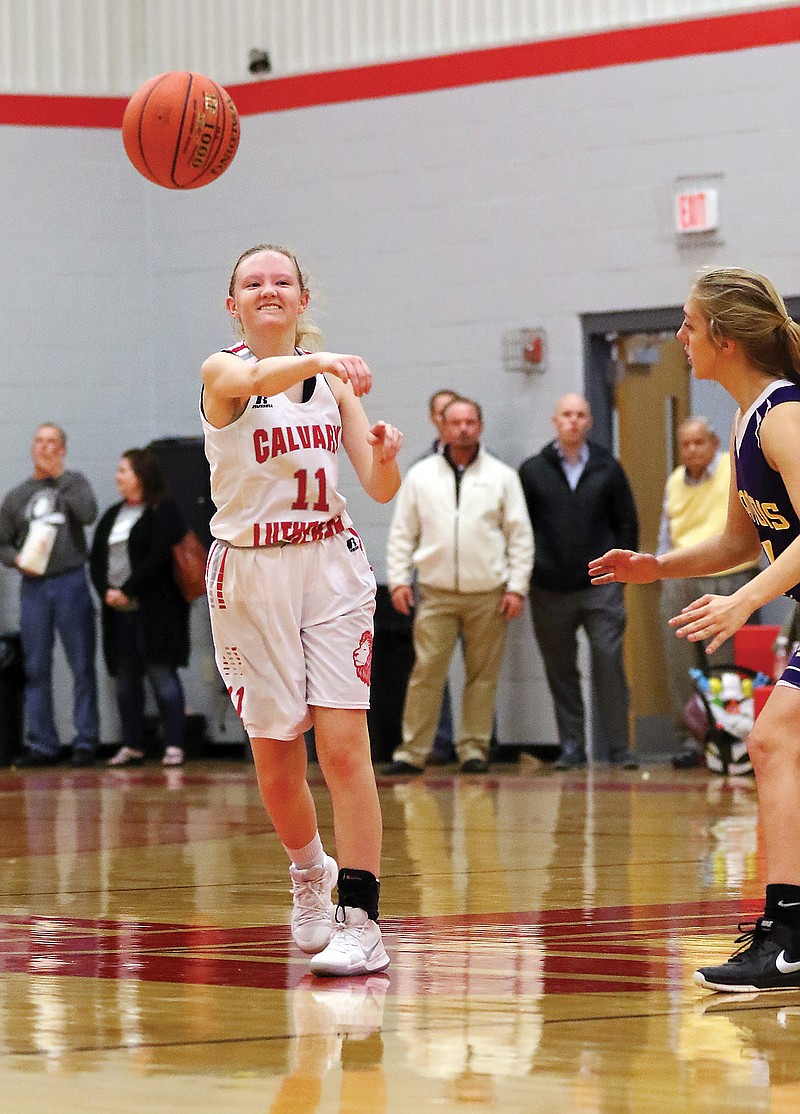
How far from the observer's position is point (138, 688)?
38.3ft

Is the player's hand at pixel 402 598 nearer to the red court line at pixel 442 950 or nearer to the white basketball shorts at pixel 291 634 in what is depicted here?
the red court line at pixel 442 950

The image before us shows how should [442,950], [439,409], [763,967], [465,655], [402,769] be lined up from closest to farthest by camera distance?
[763,967]
[442,950]
[402,769]
[465,655]
[439,409]

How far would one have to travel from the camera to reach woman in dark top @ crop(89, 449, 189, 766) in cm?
1136

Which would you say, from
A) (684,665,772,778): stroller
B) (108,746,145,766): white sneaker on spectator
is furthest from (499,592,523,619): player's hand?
(108,746,145,766): white sneaker on spectator

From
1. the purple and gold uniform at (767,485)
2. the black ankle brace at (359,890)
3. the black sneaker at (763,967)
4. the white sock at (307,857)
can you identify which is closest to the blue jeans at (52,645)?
the white sock at (307,857)

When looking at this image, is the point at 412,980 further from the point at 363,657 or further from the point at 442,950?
the point at 363,657

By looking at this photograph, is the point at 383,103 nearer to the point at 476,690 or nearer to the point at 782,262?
the point at 782,262

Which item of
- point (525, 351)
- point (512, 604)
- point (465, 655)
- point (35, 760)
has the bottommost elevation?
point (35, 760)

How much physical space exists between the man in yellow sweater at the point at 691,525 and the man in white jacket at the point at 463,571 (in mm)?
817

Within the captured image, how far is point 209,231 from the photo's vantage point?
40.3 feet

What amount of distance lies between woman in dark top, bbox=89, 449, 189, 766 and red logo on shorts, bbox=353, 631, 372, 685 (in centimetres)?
716

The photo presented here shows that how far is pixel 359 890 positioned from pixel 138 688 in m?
7.67

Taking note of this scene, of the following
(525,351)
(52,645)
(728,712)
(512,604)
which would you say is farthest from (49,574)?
(728,712)

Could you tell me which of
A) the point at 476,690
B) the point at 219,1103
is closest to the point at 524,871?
the point at 219,1103
